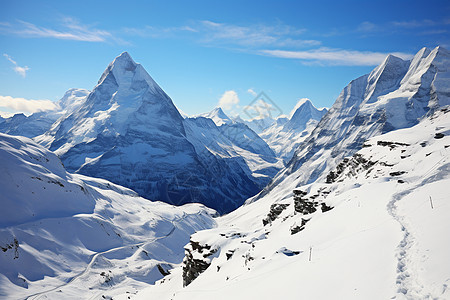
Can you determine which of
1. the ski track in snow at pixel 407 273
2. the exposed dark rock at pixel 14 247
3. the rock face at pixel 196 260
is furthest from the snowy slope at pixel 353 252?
the exposed dark rock at pixel 14 247

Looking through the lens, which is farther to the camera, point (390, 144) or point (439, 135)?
point (390, 144)

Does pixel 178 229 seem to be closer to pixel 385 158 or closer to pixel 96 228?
pixel 96 228

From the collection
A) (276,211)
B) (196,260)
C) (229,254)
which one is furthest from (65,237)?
(229,254)

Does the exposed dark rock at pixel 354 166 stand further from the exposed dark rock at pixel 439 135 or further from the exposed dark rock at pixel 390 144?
the exposed dark rock at pixel 439 135

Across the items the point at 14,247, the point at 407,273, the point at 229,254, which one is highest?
the point at 14,247

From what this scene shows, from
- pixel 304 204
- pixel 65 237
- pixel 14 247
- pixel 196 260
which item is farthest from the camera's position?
pixel 65 237

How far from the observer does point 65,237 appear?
84.8 metres

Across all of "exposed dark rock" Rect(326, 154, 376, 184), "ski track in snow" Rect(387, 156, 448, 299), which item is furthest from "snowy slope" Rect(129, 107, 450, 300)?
"exposed dark rock" Rect(326, 154, 376, 184)

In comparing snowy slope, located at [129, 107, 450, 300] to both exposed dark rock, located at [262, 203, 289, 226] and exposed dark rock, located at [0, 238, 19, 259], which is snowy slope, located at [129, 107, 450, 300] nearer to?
exposed dark rock, located at [262, 203, 289, 226]

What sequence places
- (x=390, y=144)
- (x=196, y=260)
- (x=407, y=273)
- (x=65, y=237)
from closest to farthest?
(x=407, y=273)
(x=196, y=260)
(x=390, y=144)
(x=65, y=237)

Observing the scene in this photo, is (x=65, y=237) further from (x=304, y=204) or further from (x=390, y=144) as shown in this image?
(x=390, y=144)

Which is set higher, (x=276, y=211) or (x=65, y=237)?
(x=276, y=211)

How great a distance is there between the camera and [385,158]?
62438 millimetres

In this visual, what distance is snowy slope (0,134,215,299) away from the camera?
66625 millimetres
